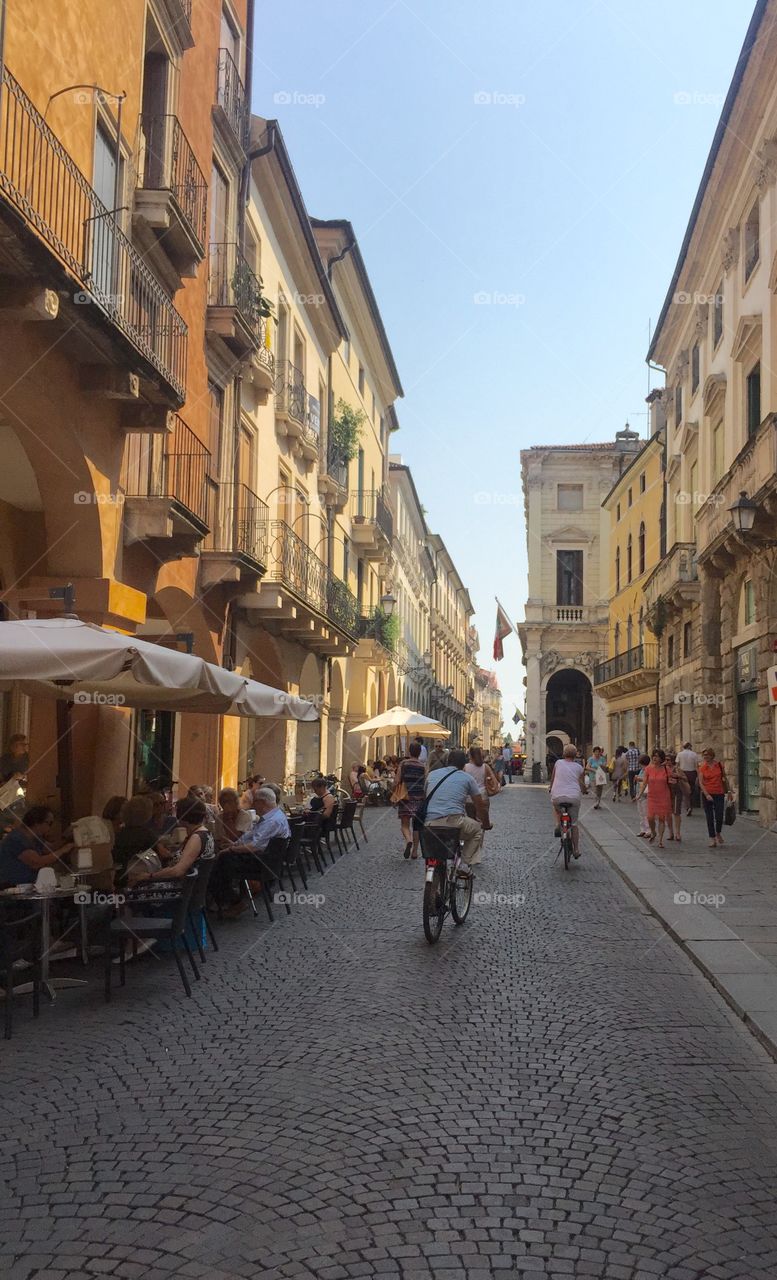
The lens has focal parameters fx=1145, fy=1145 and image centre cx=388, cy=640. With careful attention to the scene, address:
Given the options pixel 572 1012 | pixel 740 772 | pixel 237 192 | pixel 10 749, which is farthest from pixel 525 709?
pixel 572 1012

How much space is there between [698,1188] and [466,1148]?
935mm

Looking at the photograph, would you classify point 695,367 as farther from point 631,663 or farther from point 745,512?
point 745,512

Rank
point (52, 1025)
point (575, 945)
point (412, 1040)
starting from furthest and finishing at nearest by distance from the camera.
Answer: point (575, 945), point (52, 1025), point (412, 1040)

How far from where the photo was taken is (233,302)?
1808 cm

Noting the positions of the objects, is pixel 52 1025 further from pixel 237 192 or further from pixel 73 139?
pixel 237 192

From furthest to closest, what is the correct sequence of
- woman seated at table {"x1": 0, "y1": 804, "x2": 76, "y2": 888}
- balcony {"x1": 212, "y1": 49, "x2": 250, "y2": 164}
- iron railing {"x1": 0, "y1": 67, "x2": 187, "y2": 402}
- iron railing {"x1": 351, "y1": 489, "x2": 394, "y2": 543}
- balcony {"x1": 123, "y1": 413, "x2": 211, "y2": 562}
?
1. iron railing {"x1": 351, "y1": 489, "x2": 394, "y2": 543}
2. balcony {"x1": 212, "y1": 49, "x2": 250, "y2": 164}
3. balcony {"x1": 123, "y1": 413, "x2": 211, "y2": 562}
4. iron railing {"x1": 0, "y1": 67, "x2": 187, "y2": 402}
5. woman seated at table {"x1": 0, "y1": 804, "x2": 76, "y2": 888}

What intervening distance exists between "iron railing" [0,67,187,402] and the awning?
9.41ft

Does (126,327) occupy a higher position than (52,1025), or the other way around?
(126,327)

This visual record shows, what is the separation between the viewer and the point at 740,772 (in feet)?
78.0

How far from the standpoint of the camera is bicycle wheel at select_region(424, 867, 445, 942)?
955cm

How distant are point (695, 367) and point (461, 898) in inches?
928

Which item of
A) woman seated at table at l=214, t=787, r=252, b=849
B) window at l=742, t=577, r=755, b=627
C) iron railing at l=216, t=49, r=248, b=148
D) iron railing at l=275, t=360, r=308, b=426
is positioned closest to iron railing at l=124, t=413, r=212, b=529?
woman seated at table at l=214, t=787, r=252, b=849

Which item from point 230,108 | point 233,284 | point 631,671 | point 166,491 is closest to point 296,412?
point 233,284

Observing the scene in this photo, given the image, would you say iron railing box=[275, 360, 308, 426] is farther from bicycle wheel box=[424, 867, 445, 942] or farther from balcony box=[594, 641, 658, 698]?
balcony box=[594, 641, 658, 698]
